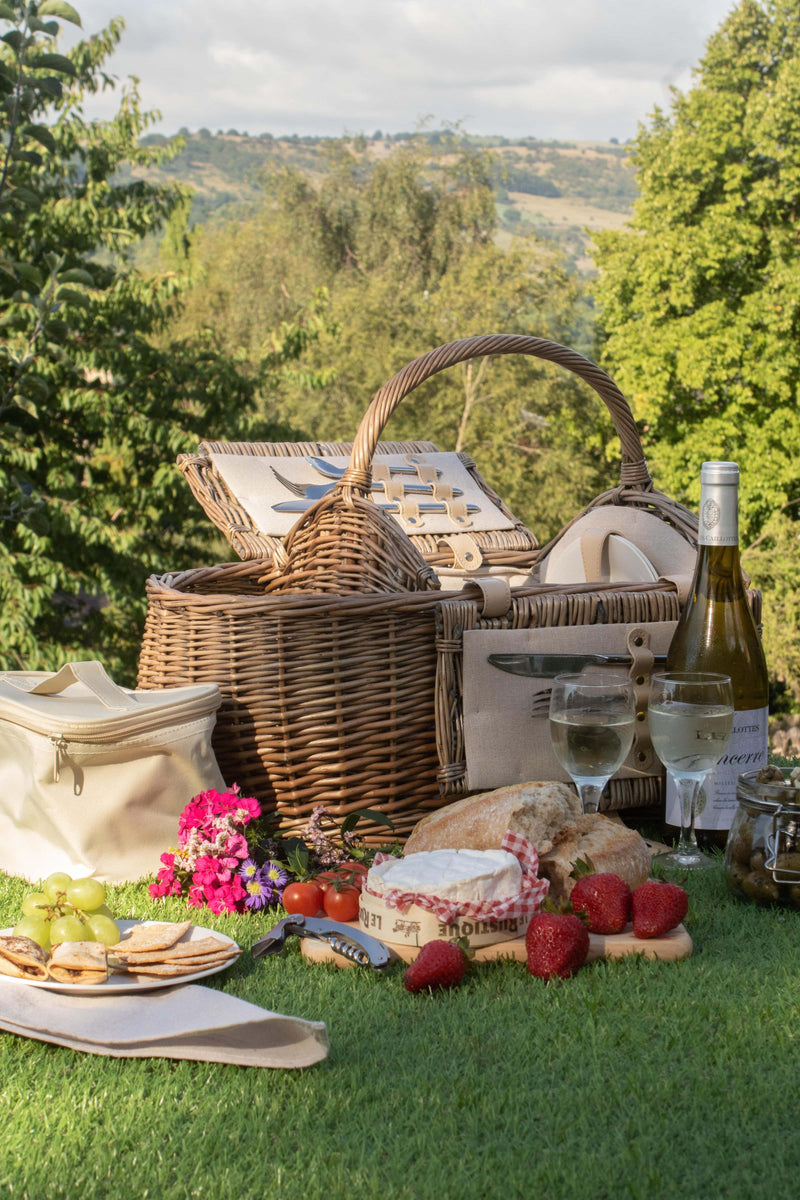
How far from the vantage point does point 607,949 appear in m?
1.61

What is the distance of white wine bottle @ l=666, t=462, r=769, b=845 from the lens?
1988 millimetres

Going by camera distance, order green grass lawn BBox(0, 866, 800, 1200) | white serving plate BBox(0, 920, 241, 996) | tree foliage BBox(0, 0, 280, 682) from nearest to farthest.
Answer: green grass lawn BBox(0, 866, 800, 1200)
white serving plate BBox(0, 920, 241, 996)
tree foliage BBox(0, 0, 280, 682)

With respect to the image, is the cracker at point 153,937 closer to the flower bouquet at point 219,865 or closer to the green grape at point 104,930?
the green grape at point 104,930

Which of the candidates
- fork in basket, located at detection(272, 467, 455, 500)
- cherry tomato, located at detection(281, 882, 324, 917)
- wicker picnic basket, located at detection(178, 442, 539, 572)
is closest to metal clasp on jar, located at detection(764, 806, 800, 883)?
cherry tomato, located at detection(281, 882, 324, 917)

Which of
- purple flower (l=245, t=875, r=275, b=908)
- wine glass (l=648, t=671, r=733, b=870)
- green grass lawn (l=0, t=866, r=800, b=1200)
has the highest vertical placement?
wine glass (l=648, t=671, r=733, b=870)

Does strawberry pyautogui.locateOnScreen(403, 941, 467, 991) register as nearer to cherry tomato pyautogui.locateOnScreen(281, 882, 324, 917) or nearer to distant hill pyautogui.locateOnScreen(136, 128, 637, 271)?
cherry tomato pyautogui.locateOnScreen(281, 882, 324, 917)

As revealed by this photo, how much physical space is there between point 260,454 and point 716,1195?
317cm

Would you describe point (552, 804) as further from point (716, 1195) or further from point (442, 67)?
point (442, 67)

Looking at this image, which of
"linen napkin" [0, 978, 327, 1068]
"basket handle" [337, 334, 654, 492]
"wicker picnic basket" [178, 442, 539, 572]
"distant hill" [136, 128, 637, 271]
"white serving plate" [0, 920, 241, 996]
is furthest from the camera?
"distant hill" [136, 128, 637, 271]

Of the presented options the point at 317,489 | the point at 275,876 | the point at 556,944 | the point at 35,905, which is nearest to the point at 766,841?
the point at 556,944

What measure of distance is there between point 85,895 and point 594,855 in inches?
31.3

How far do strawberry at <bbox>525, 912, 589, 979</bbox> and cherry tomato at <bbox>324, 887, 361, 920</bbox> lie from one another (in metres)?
0.32

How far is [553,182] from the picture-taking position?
4966 centimetres

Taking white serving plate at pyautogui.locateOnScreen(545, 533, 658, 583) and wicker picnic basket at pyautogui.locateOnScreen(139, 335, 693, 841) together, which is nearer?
wicker picnic basket at pyautogui.locateOnScreen(139, 335, 693, 841)
